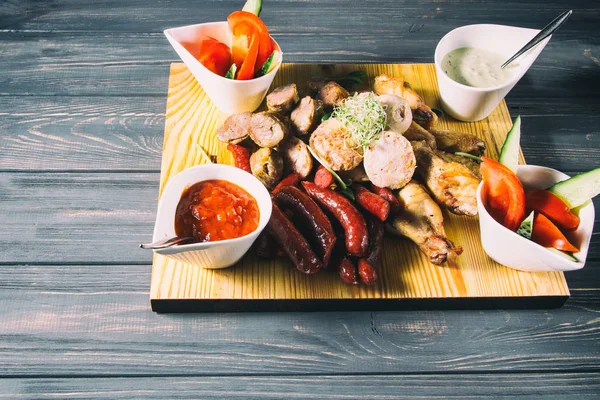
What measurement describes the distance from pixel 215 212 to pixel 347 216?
21.1 inches

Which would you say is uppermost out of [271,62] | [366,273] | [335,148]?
[271,62]

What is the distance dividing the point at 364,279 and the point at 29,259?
1487mm

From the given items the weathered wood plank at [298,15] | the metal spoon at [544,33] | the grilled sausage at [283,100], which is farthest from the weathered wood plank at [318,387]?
the weathered wood plank at [298,15]

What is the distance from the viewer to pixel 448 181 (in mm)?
2834

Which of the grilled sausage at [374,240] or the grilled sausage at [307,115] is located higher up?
the grilled sausage at [307,115]

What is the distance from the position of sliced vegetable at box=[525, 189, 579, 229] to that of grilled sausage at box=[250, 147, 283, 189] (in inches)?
41.9

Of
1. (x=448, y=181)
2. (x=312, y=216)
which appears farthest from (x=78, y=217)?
(x=448, y=181)

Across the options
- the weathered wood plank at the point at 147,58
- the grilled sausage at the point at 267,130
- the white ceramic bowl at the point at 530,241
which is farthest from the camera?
the weathered wood plank at the point at 147,58

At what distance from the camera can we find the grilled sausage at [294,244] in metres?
2.59

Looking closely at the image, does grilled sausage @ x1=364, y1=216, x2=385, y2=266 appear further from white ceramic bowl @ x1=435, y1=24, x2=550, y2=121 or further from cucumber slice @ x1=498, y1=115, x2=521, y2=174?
white ceramic bowl @ x1=435, y1=24, x2=550, y2=121

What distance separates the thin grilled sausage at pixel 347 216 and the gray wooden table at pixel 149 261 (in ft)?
1.10

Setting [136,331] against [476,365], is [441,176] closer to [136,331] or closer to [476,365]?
[476,365]

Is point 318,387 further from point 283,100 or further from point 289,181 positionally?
point 283,100

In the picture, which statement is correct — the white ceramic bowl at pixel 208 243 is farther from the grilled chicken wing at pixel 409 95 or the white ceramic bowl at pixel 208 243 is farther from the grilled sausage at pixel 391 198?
the grilled chicken wing at pixel 409 95
